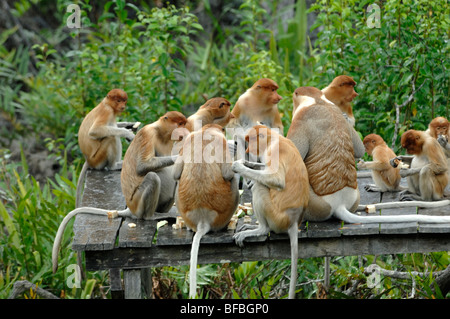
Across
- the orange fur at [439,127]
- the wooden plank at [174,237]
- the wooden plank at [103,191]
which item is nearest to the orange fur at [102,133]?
the wooden plank at [103,191]

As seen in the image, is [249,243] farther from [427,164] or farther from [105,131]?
[105,131]

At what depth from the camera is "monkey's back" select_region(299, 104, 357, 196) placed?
3.77 meters

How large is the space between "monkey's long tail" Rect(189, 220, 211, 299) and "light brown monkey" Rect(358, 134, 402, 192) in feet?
3.93

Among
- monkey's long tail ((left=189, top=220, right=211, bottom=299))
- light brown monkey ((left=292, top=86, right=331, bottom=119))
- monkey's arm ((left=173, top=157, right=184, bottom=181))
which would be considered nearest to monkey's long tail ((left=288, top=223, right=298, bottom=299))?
monkey's long tail ((left=189, top=220, right=211, bottom=299))

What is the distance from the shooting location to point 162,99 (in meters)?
6.25

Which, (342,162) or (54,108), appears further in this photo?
(54,108)

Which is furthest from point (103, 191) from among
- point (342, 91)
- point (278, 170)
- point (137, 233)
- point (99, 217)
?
point (342, 91)

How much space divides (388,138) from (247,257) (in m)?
2.28

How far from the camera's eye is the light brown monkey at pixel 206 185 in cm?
362

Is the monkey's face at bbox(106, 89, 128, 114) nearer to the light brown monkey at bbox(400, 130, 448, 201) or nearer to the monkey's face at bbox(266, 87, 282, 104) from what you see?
the monkey's face at bbox(266, 87, 282, 104)

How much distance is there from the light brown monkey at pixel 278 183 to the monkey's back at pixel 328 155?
0.24 metres

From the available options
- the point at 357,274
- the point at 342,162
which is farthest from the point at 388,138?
the point at 342,162
